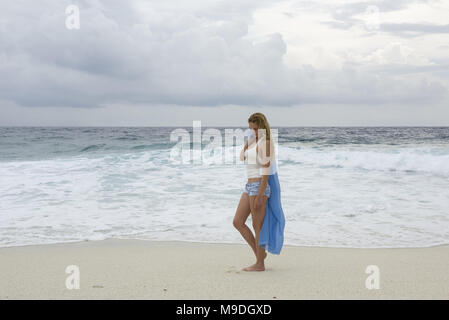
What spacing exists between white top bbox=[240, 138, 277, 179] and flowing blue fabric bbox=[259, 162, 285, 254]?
13 centimetres

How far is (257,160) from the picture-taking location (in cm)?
415

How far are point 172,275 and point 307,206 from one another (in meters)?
5.24

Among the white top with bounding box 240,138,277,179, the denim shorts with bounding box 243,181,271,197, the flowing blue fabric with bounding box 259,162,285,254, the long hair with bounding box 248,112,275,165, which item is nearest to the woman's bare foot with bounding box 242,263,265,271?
the flowing blue fabric with bounding box 259,162,285,254

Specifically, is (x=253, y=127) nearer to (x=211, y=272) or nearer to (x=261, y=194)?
(x=261, y=194)

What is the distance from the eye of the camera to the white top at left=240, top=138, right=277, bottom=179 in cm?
409

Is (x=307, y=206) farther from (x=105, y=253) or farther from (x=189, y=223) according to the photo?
(x=105, y=253)

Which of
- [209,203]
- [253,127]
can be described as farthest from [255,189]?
[209,203]

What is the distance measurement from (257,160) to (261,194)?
1.21 ft

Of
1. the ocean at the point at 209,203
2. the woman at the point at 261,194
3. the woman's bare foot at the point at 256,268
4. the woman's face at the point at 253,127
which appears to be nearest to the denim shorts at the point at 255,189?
the woman at the point at 261,194

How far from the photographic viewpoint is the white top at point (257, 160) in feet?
13.4

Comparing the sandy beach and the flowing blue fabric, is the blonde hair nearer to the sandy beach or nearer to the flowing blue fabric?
the flowing blue fabric
